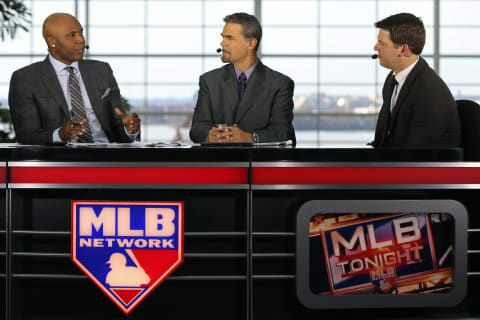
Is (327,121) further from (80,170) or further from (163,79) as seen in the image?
(80,170)

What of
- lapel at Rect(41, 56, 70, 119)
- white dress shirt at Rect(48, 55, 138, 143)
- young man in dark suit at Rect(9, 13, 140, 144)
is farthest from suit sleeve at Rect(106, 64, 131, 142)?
lapel at Rect(41, 56, 70, 119)

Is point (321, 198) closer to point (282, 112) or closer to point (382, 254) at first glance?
point (382, 254)

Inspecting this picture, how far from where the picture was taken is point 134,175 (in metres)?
2.88

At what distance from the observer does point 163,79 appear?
469 inches

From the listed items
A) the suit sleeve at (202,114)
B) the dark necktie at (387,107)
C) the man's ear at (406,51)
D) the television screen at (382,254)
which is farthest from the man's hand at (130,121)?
the man's ear at (406,51)

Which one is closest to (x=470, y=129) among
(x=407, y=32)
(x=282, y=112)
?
(x=407, y=32)

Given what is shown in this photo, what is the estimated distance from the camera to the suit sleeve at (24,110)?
3793 mm

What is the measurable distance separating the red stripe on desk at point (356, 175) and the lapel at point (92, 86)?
1.53 metres

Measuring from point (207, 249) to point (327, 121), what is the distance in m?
9.10

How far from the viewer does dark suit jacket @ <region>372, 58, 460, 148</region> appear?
10.2 feet

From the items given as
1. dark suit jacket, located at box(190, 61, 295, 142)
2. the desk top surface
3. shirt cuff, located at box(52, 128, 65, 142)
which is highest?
dark suit jacket, located at box(190, 61, 295, 142)

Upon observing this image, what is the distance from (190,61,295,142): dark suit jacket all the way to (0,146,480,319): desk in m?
1.00

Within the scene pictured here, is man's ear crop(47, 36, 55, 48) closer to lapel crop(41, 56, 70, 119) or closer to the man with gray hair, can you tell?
lapel crop(41, 56, 70, 119)

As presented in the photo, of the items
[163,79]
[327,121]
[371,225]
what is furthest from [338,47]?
[371,225]
